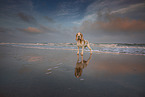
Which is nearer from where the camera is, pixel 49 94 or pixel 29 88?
pixel 49 94

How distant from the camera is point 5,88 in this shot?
1.95m

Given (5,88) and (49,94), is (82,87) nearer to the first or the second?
(49,94)

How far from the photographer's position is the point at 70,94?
178cm

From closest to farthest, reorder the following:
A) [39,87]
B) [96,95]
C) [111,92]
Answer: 1. [96,95]
2. [111,92]
3. [39,87]

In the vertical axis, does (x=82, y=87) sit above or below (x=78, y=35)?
below

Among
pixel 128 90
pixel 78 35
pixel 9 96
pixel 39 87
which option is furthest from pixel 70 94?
pixel 78 35

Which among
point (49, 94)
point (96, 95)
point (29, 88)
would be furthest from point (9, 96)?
point (96, 95)

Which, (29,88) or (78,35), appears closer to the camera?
(29,88)

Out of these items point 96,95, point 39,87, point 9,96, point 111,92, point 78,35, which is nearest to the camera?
point 9,96

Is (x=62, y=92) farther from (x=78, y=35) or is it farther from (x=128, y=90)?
(x=78, y=35)

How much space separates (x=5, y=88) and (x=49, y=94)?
114 cm

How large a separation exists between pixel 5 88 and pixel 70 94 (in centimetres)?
160

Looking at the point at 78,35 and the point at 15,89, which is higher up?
the point at 78,35

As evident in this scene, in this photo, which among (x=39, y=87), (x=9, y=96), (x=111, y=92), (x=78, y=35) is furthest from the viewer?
(x=78, y=35)
